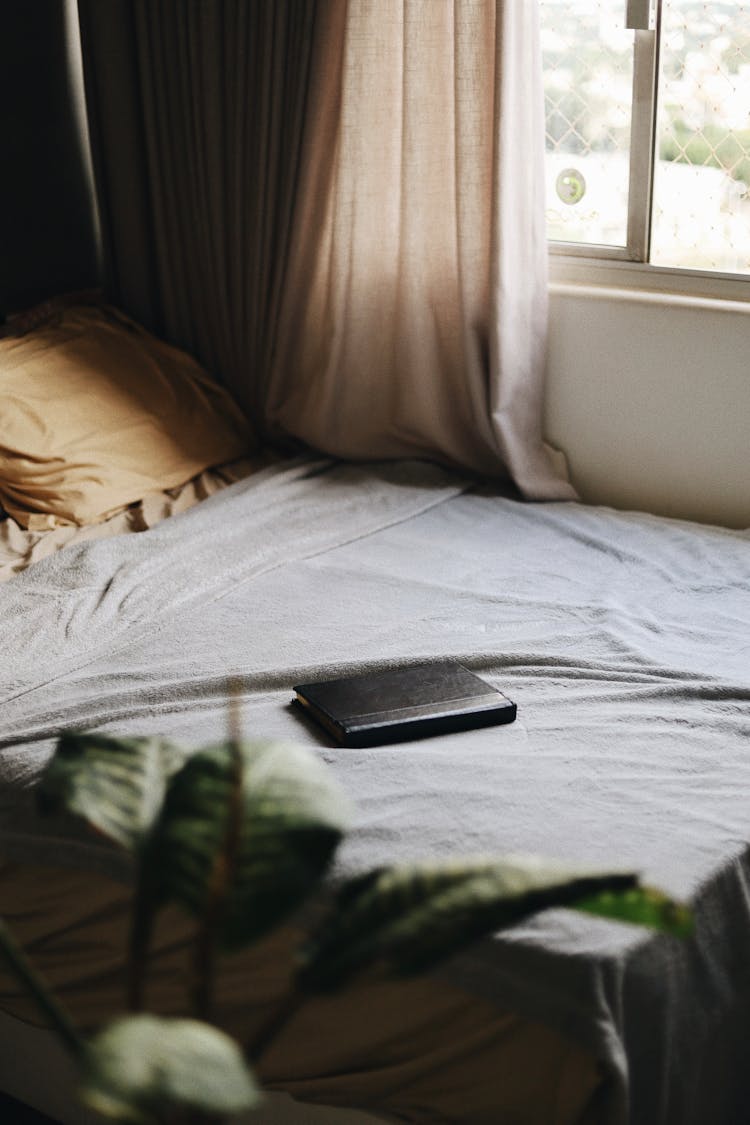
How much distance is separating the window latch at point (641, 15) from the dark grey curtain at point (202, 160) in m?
0.61

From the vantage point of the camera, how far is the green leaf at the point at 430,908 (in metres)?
0.52

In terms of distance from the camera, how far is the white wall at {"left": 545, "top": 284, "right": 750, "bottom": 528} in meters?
2.30

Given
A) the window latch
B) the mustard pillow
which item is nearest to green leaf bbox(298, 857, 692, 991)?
the mustard pillow

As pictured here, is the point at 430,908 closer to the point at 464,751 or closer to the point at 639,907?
the point at 639,907

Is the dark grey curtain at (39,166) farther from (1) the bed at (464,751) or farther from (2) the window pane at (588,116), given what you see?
(2) the window pane at (588,116)

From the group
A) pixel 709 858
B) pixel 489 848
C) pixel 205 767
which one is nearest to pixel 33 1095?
pixel 489 848

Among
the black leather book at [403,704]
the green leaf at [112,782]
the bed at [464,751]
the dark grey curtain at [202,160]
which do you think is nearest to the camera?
the green leaf at [112,782]

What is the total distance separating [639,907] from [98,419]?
205 centimetres

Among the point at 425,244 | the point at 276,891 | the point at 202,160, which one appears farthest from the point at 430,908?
the point at 202,160

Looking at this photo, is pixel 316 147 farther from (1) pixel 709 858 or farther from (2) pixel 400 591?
(1) pixel 709 858

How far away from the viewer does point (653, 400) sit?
2.39 m

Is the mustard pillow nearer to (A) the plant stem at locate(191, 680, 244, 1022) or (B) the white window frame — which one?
(B) the white window frame

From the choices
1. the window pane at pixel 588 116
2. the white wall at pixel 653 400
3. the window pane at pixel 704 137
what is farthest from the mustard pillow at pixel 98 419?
the window pane at pixel 704 137

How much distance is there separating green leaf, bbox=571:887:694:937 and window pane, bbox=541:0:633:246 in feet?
6.81
